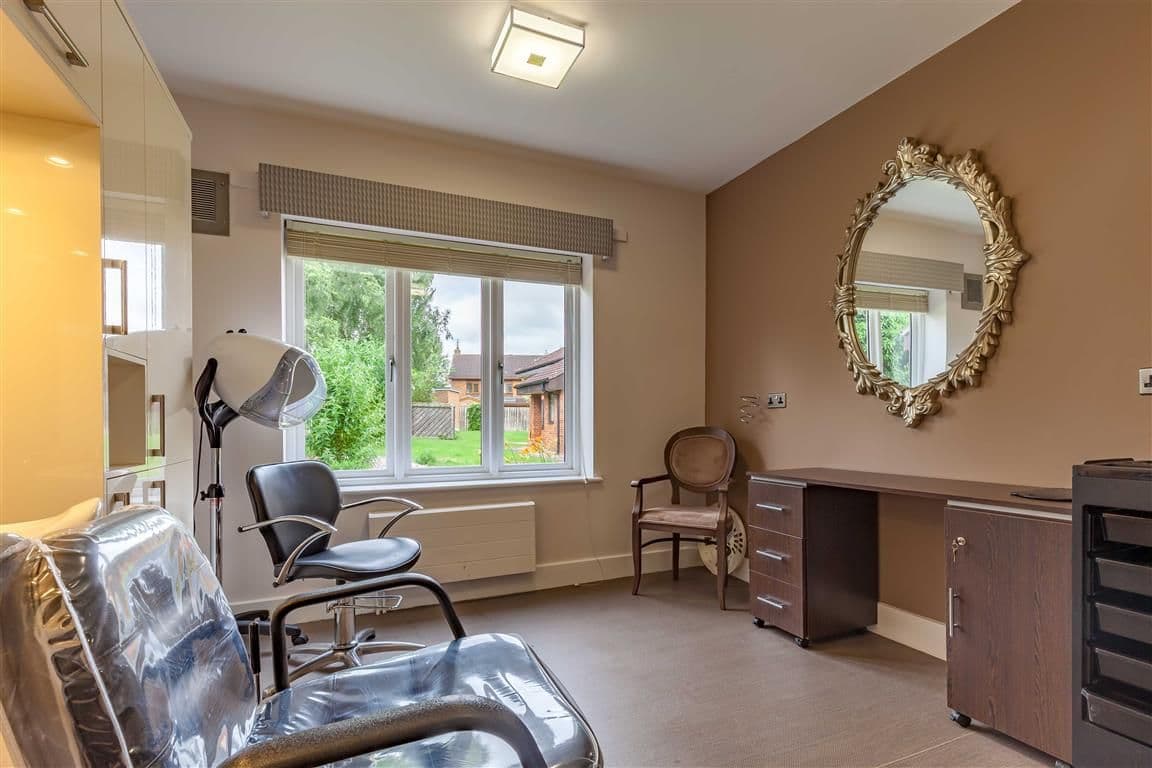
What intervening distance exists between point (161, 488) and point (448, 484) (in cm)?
159

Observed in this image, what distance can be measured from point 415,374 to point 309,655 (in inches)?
62.1

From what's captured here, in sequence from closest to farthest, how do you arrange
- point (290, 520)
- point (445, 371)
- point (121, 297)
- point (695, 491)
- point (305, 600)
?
point (305, 600) < point (121, 297) < point (290, 520) < point (445, 371) < point (695, 491)

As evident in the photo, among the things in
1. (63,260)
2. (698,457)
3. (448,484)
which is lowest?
(448,484)

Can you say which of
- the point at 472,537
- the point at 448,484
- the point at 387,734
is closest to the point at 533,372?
the point at 448,484

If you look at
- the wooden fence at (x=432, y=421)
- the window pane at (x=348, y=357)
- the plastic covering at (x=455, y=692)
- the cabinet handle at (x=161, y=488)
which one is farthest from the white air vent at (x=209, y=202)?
the plastic covering at (x=455, y=692)

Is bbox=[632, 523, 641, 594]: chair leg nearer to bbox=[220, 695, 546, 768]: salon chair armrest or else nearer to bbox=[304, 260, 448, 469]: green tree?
bbox=[304, 260, 448, 469]: green tree

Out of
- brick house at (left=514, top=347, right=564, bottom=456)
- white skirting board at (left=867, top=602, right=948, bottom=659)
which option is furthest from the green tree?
white skirting board at (left=867, top=602, right=948, bottom=659)

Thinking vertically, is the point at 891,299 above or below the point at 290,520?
above

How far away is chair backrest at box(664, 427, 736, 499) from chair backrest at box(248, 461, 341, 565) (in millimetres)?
2102

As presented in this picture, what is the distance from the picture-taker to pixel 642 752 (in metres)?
1.87

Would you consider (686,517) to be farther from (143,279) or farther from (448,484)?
(143,279)

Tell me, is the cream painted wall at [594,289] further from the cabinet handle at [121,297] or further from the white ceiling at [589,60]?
the cabinet handle at [121,297]

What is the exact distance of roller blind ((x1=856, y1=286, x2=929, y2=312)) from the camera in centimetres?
266

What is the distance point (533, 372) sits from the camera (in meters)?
3.79
